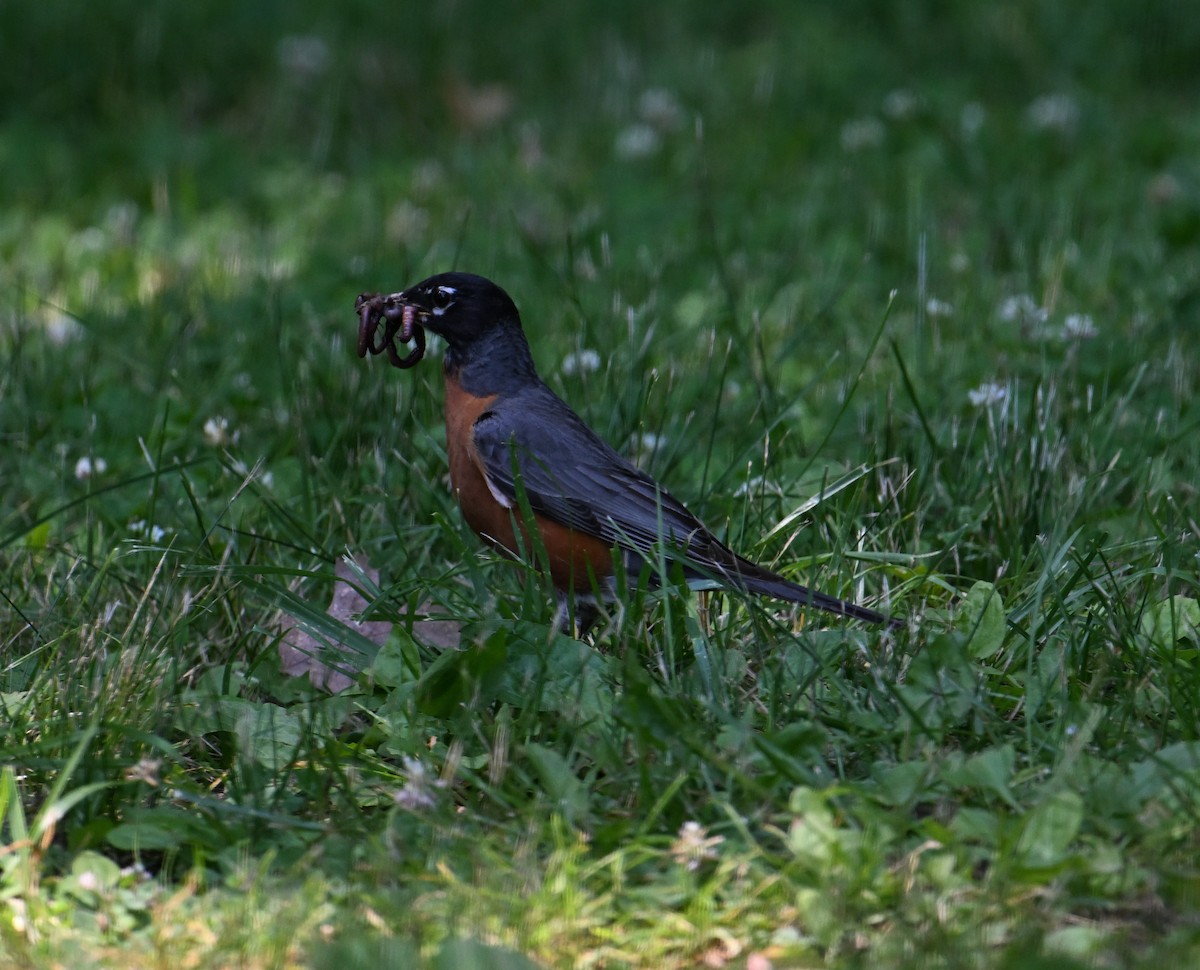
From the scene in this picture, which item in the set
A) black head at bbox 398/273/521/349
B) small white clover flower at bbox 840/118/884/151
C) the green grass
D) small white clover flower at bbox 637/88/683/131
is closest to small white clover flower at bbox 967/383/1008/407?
the green grass

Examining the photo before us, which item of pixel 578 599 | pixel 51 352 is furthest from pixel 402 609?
pixel 51 352

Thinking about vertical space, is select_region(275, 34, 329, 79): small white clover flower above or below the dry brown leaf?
above

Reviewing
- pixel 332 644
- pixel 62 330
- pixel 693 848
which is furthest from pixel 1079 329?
pixel 62 330

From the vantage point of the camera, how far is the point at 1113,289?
19.3ft

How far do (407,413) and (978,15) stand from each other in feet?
18.1

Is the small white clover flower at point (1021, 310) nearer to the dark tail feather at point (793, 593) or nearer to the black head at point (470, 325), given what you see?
the black head at point (470, 325)

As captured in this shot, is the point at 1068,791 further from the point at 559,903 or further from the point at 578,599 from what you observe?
the point at 578,599

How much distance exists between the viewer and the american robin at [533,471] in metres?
3.58

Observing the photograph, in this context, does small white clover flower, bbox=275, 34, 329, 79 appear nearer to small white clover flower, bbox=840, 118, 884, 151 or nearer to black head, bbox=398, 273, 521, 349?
small white clover flower, bbox=840, 118, 884, 151

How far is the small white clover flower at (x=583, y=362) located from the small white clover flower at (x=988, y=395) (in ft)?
3.69

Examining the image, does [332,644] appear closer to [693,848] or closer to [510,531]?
[510,531]

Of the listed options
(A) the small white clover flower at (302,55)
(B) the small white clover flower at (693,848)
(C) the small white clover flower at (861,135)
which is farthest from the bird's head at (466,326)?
(A) the small white clover flower at (302,55)

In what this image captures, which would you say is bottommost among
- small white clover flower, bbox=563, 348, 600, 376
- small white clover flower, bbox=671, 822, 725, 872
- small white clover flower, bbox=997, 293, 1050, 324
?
small white clover flower, bbox=997, 293, 1050, 324

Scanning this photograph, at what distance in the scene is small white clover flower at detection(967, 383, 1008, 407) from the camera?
440 centimetres
